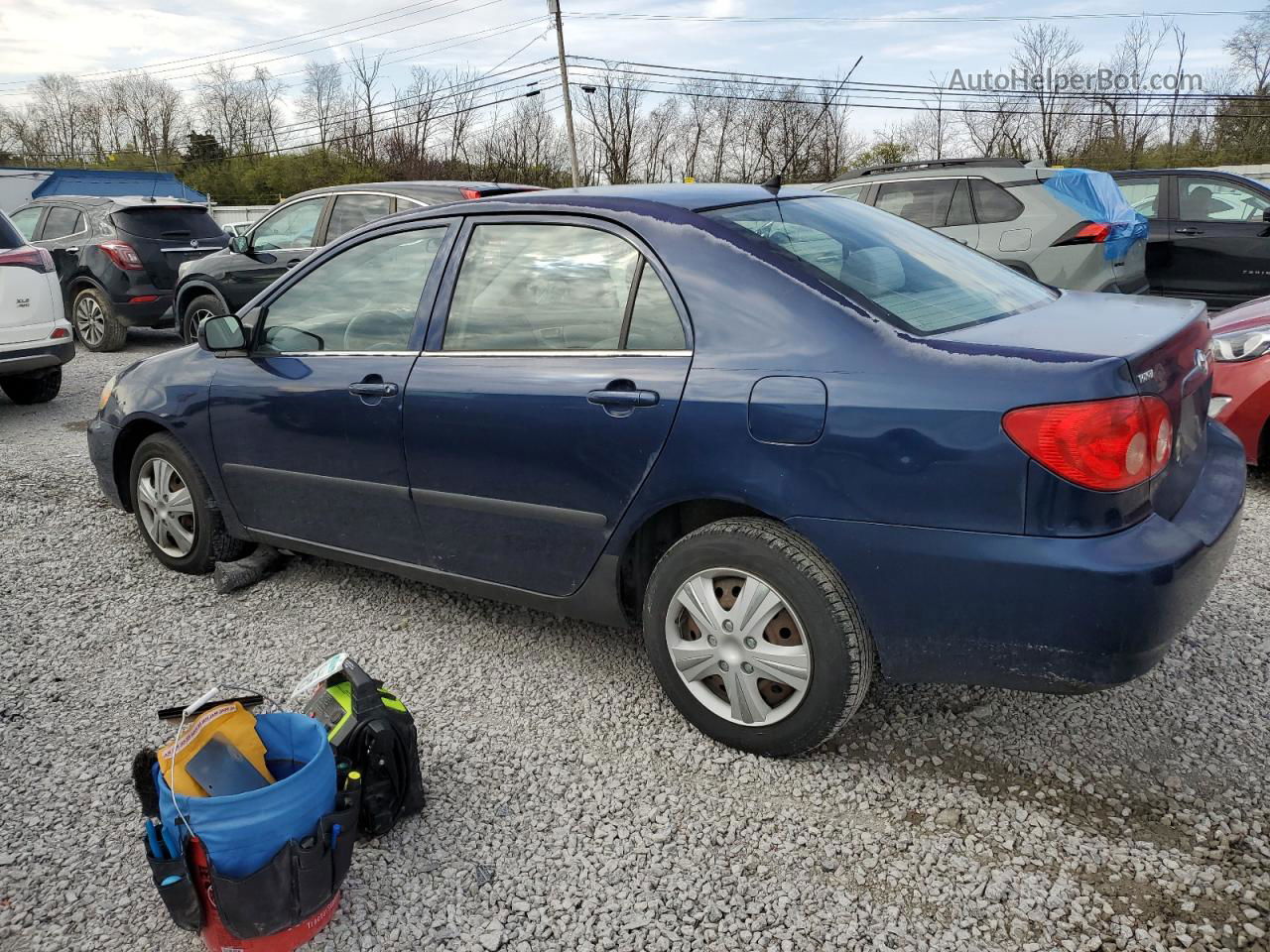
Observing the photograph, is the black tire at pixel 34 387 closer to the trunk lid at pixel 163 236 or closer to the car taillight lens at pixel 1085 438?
the trunk lid at pixel 163 236

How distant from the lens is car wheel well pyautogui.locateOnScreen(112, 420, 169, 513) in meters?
4.20

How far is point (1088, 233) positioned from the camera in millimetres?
7891

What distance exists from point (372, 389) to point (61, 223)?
10643mm

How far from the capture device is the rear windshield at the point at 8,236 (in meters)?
7.33

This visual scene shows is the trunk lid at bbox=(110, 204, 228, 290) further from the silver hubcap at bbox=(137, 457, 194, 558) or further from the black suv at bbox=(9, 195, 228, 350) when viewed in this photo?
the silver hubcap at bbox=(137, 457, 194, 558)

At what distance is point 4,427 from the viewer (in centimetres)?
752

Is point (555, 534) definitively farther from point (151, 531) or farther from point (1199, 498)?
point (151, 531)

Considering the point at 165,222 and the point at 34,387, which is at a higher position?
the point at 165,222

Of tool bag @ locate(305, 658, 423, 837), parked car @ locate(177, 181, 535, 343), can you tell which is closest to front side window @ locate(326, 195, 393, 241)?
parked car @ locate(177, 181, 535, 343)

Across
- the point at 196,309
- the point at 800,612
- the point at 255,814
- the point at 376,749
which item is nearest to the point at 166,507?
the point at 376,749

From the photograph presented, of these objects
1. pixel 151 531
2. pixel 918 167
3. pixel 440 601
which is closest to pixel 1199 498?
pixel 440 601

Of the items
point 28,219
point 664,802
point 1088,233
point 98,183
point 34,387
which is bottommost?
point 664,802

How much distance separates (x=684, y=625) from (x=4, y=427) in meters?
7.09

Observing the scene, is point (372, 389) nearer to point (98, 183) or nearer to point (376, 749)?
point (376, 749)
